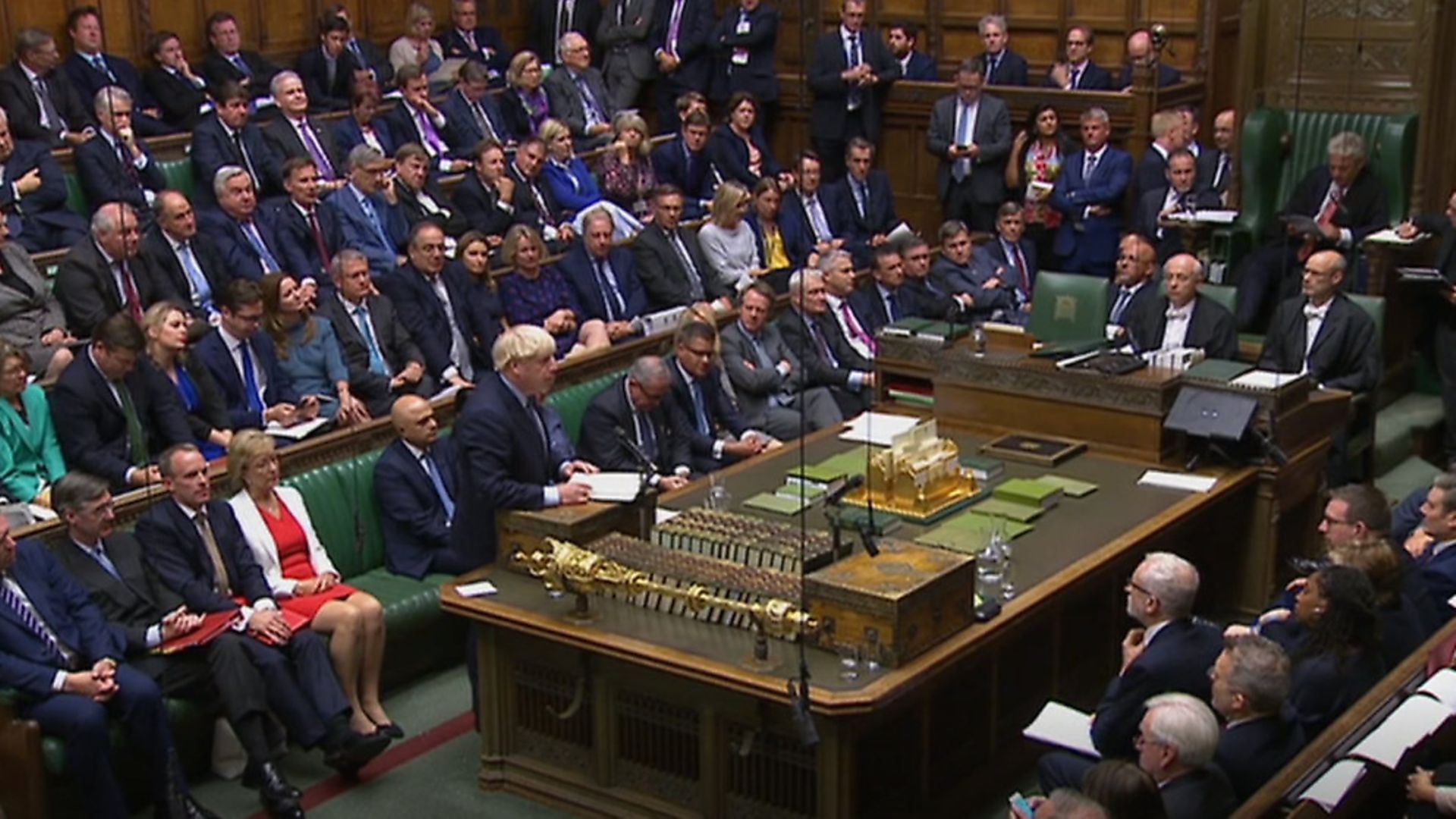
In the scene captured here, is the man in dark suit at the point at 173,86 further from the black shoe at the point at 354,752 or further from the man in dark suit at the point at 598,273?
the black shoe at the point at 354,752

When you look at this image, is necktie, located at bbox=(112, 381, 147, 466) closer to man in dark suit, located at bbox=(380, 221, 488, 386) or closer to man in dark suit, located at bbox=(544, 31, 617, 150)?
man in dark suit, located at bbox=(380, 221, 488, 386)

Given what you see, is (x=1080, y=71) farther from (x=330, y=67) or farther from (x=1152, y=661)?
(x=1152, y=661)

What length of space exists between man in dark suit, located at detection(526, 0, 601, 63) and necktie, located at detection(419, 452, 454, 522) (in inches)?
220

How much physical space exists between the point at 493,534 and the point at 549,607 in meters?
0.48

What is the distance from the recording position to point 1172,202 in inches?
383

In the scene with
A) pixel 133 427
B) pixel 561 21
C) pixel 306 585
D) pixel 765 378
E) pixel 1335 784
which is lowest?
pixel 306 585

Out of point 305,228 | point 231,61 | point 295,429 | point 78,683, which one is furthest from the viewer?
point 231,61

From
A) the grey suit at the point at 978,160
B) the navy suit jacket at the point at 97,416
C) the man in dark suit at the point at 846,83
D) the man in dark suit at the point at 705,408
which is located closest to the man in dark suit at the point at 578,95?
the man in dark suit at the point at 846,83

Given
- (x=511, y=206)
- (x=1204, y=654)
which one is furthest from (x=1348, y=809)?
(x=511, y=206)

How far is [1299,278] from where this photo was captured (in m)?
8.97

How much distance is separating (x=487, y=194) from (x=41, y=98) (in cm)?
207

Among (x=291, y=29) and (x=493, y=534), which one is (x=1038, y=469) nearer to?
(x=493, y=534)

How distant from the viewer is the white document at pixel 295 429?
6.72 m

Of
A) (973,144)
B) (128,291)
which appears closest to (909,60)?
(973,144)
